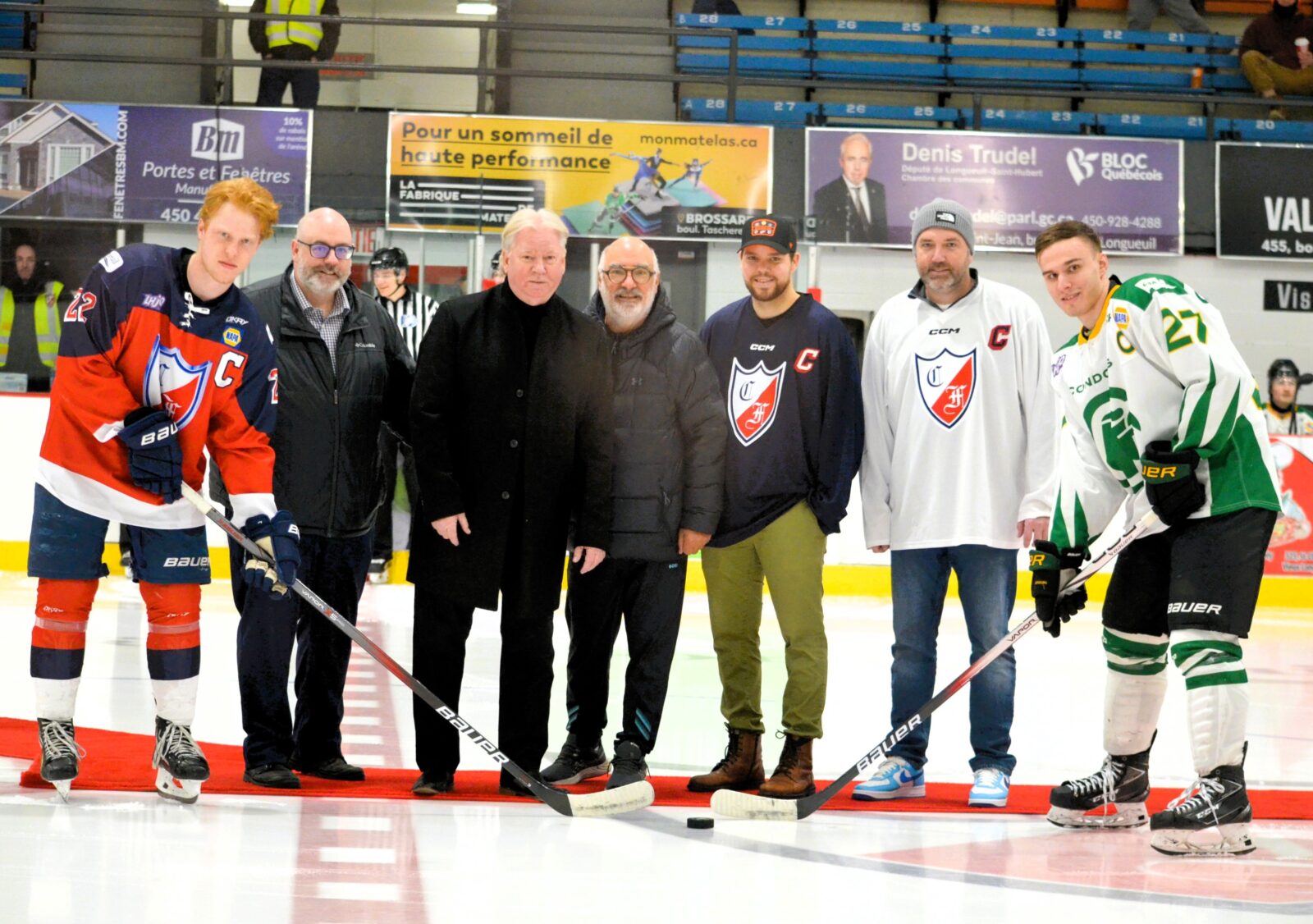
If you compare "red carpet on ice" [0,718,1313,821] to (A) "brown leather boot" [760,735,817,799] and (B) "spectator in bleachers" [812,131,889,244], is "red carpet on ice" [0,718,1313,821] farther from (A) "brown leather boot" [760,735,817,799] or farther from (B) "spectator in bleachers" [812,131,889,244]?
(B) "spectator in bleachers" [812,131,889,244]

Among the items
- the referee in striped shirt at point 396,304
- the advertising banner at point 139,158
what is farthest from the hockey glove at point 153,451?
the advertising banner at point 139,158

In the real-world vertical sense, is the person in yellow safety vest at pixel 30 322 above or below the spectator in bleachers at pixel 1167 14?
below

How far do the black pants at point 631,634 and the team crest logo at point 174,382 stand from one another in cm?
102

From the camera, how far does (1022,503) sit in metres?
3.76

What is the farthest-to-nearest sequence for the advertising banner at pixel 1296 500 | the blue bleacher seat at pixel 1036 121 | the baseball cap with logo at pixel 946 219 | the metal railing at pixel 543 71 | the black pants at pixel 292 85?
the blue bleacher seat at pixel 1036 121, the black pants at pixel 292 85, the metal railing at pixel 543 71, the advertising banner at pixel 1296 500, the baseball cap with logo at pixel 946 219

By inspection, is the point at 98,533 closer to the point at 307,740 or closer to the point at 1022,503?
the point at 307,740

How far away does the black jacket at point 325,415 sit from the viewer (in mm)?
3695

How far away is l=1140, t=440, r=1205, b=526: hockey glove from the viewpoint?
317cm

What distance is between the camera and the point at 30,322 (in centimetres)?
945

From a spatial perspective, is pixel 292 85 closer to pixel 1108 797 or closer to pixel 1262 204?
pixel 1262 204

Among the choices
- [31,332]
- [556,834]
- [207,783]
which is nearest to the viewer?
[556,834]

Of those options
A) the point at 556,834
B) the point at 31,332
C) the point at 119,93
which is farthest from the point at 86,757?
the point at 119,93

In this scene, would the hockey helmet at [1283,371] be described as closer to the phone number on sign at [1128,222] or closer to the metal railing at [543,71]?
the phone number on sign at [1128,222]

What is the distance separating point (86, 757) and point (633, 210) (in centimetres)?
670
